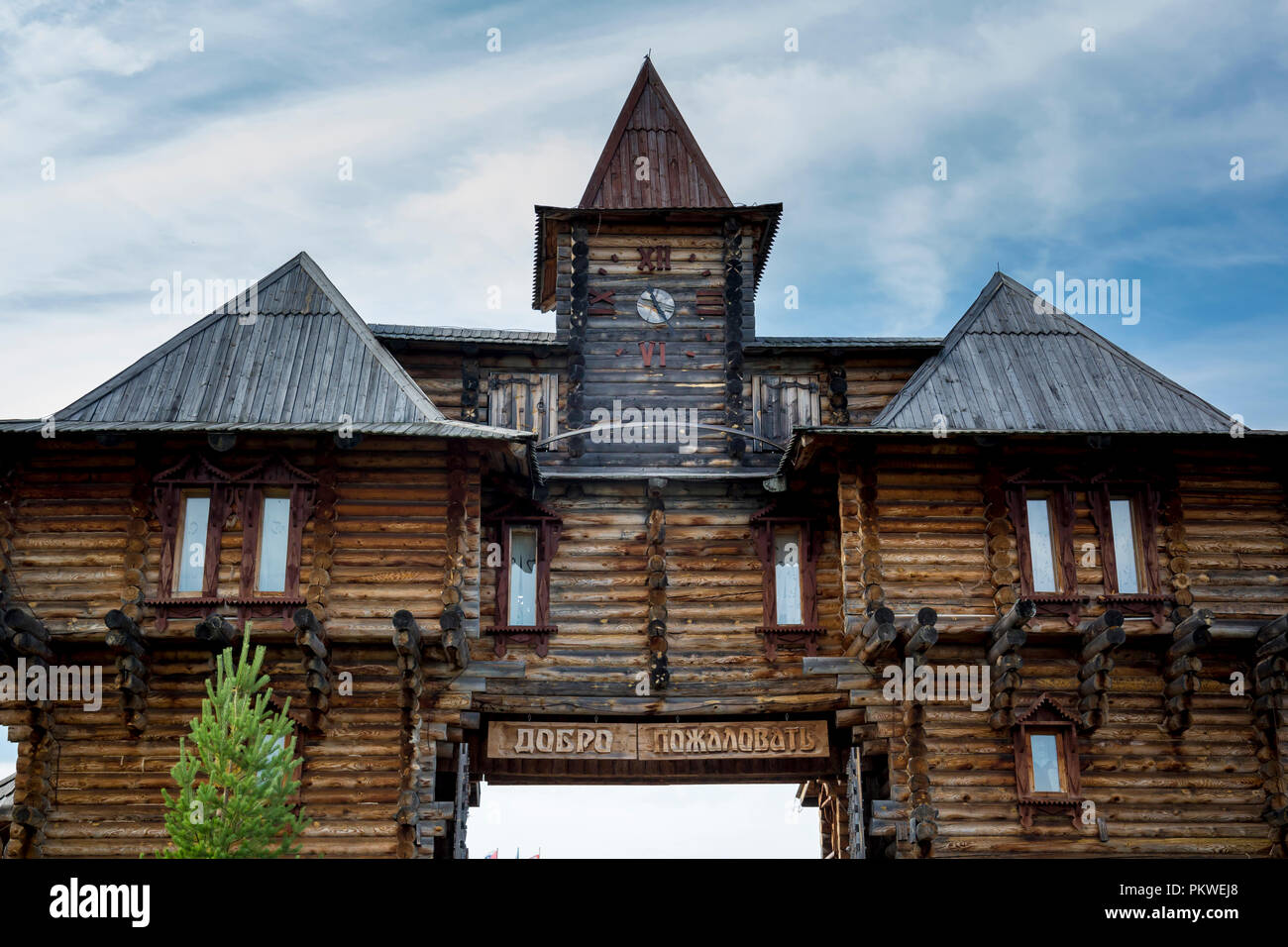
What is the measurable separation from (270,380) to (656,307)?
22.1ft

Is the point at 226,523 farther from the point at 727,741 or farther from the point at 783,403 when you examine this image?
the point at 783,403

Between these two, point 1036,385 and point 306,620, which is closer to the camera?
point 306,620

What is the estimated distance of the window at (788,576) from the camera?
69.4 feet

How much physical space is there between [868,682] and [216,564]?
30.7 feet

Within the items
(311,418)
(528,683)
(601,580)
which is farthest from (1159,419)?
(311,418)

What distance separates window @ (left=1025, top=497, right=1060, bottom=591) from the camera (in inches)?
761

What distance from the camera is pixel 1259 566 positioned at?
64.5 feet

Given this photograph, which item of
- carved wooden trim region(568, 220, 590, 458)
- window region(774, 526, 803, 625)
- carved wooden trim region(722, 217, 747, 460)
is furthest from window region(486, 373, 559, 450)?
window region(774, 526, 803, 625)

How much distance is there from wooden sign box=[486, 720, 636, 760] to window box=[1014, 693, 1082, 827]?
583 cm

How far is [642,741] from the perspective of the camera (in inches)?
818

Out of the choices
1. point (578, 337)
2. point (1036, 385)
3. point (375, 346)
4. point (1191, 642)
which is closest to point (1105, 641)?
point (1191, 642)

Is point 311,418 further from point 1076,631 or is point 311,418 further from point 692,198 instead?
point 1076,631

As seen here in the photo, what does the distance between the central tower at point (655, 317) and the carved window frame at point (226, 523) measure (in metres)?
4.75

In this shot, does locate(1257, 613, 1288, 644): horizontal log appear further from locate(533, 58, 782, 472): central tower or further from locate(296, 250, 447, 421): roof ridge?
locate(296, 250, 447, 421): roof ridge
